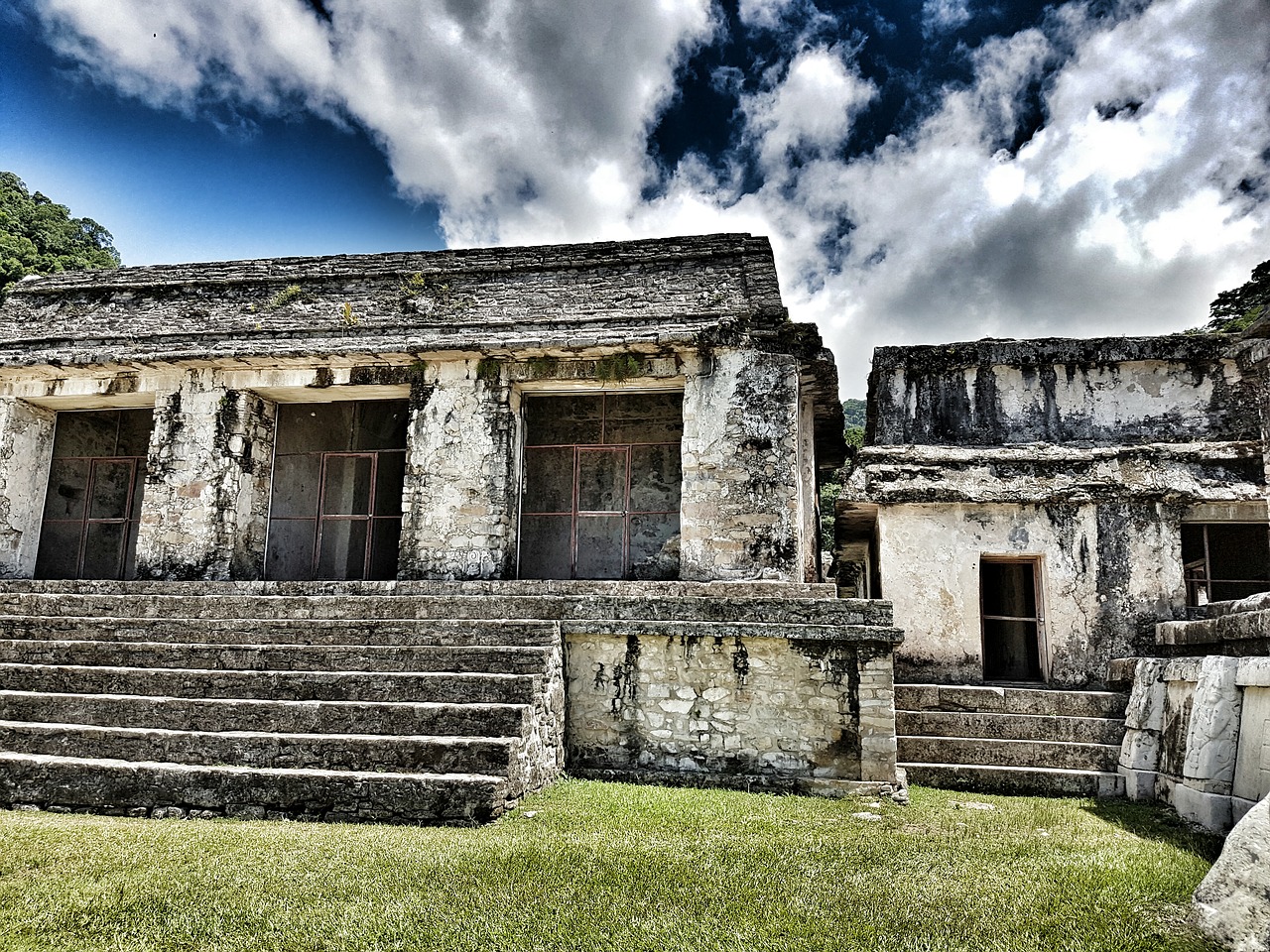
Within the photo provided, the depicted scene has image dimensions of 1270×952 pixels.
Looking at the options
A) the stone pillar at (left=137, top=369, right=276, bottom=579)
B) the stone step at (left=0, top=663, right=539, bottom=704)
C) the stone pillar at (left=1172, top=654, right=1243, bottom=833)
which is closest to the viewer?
the stone pillar at (left=1172, top=654, right=1243, bottom=833)

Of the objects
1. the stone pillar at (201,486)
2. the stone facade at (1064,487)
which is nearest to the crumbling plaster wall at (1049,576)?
the stone facade at (1064,487)

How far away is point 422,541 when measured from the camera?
9875mm

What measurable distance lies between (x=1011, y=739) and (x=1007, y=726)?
Answer: 12cm

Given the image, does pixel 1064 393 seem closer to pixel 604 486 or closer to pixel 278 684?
pixel 604 486

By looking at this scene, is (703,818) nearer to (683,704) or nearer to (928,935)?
(683,704)

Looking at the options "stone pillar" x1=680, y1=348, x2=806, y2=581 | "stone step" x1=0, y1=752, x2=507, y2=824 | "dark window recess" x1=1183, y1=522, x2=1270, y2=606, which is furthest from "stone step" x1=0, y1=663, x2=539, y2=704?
"dark window recess" x1=1183, y1=522, x2=1270, y2=606

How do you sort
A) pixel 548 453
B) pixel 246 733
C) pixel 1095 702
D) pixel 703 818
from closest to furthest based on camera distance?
1. pixel 703 818
2. pixel 246 733
3. pixel 1095 702
4. pixel 548 453

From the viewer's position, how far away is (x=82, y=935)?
3.72 m

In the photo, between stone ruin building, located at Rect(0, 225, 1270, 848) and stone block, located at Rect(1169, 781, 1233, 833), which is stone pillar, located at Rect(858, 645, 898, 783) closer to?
stone ruin building, located at Rect(0, 225, 1270, 848)

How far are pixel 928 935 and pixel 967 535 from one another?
6721mm

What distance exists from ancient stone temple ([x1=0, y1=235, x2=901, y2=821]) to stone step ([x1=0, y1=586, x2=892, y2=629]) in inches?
1.3

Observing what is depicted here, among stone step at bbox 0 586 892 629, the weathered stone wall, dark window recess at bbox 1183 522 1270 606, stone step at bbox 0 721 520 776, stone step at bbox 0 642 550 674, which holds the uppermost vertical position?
the weathered stone wall

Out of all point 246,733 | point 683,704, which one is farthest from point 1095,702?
point 246,733

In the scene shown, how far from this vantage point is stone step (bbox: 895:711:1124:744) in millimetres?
7961
